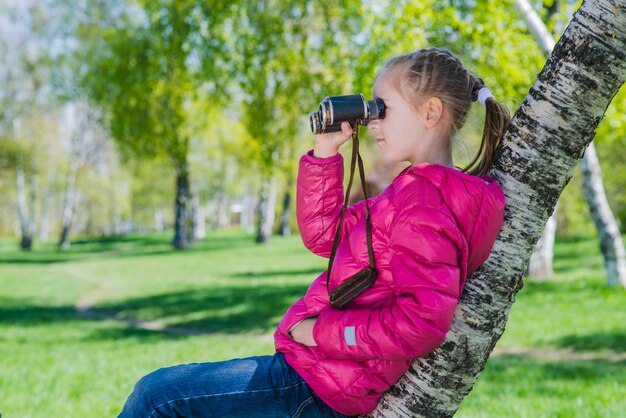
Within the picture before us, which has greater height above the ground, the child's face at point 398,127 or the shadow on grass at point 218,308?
the child's face at point 398,127

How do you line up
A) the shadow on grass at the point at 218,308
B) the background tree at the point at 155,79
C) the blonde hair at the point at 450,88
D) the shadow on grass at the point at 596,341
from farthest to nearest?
the background tree at the point at 155,79
the shadow on grass at the point at 218,308
the shadow on grass at the point at 596,341
the blonde hair at the point at 450,88

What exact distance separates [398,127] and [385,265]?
0.54m

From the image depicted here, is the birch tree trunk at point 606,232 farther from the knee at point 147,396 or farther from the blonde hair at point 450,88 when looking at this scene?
the knee at point 147,396

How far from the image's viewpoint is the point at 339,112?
92.6 inches

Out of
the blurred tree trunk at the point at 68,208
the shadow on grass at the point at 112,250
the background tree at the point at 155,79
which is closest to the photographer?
the background tree at the point at 155,79

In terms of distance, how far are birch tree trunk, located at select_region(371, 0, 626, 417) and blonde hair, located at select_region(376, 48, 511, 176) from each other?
0.12m

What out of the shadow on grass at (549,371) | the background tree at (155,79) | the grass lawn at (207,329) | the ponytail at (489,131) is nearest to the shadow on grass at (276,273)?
the grass lawn at (207,329)

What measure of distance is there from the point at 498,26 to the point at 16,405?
9469 mm

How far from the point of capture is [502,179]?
246 centimetres

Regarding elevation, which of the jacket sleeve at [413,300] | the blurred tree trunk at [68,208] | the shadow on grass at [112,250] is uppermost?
the jacket sleeve at [413,300]

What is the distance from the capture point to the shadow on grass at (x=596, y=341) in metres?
8.29

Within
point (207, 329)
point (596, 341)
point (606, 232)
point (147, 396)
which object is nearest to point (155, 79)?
point (207, 329)

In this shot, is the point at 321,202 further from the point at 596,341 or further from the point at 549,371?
the point at 596,341

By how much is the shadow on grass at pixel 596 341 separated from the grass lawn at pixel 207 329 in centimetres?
1
